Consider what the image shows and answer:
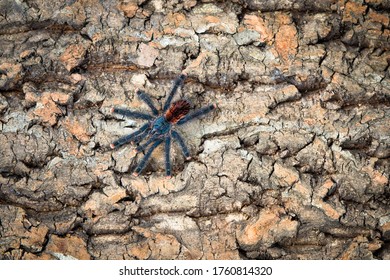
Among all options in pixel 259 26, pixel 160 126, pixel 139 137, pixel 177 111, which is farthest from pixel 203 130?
pixel 259 26

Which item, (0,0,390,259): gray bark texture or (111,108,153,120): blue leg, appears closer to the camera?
(0,0,390,259): gray bark texture

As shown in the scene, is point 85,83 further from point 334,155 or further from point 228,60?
point 334,155

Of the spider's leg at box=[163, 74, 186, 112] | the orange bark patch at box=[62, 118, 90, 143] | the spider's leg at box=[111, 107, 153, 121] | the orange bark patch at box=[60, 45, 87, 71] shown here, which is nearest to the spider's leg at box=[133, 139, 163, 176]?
the spider's leg at box=[111, 107, 153, 121]

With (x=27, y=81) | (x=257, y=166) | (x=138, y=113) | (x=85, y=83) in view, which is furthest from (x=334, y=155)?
(x=27, y=81)

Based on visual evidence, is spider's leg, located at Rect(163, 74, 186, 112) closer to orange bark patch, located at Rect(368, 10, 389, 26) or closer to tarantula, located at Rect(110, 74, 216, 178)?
tarantula, located at Rect(110, 74, 216, 178)

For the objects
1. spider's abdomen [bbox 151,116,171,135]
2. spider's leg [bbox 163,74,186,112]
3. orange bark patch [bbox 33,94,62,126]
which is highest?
spider's leg [bbox 163,74,186,112]

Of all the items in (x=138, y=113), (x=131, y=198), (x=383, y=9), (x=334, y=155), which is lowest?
(x=131, y=198)
